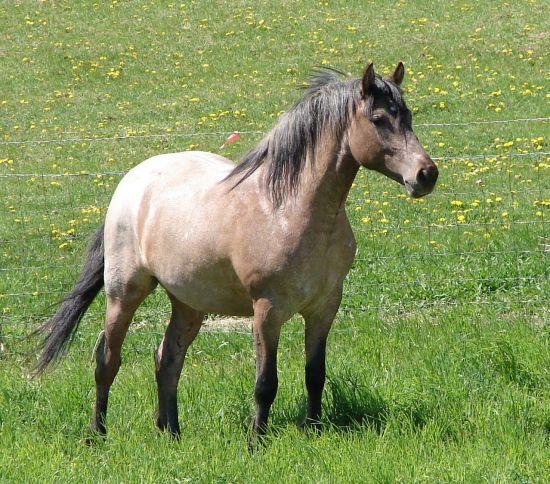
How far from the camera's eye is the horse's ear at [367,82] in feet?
15.9

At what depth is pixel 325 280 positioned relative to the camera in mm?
5230

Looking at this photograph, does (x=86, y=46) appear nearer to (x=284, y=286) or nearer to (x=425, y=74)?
(x=425, y=74)

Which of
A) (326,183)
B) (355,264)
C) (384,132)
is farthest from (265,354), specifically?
(355,264)

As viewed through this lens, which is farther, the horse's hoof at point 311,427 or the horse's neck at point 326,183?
the horse's hoof at point 311,427

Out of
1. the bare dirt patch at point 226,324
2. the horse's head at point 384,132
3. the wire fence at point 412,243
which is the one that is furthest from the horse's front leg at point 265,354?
Result: the bare dirt patch at point 226,324

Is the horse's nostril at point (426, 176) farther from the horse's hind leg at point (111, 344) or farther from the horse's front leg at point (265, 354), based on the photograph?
the horse's hind leg at point (111, 344)

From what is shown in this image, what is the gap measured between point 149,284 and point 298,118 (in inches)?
59.5

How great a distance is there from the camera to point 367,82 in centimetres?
491

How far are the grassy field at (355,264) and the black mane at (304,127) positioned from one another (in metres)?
1.34

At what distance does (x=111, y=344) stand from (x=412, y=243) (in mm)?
3975

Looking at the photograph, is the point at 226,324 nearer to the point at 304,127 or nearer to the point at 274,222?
the point at 274,222

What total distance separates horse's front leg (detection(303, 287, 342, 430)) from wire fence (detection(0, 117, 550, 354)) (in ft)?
7.05

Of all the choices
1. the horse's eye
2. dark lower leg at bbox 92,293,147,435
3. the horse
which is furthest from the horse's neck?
dark lower leg at bbox 92,293,147,435

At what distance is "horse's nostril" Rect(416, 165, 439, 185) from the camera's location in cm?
471
